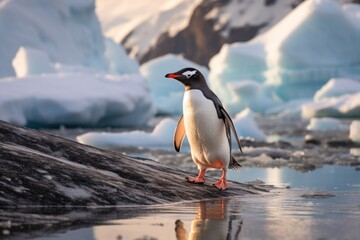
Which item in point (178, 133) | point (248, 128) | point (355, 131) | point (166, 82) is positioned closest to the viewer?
point (178, 133)

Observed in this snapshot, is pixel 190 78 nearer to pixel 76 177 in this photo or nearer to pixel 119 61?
pixel 76 177

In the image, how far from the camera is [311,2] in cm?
3488

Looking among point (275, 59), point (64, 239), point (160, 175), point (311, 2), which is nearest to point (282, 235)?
point (64, 239)

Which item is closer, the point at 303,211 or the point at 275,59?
the point at 303,211

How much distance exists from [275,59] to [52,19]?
10.7m

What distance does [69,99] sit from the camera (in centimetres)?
2220

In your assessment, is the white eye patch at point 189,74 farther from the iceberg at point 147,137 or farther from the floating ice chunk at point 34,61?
the floating ice chunk at point 34,61

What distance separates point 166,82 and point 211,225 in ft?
125

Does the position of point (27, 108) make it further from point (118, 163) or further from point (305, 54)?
point (305, 54)

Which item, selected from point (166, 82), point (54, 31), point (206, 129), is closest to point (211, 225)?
point (206, 129)

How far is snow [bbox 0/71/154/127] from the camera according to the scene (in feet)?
70.0

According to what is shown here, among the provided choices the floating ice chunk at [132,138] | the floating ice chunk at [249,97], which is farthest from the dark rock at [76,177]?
the floating ice chunk at [249,97]

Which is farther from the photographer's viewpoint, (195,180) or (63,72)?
(63,72)

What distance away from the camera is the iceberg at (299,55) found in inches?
1399
